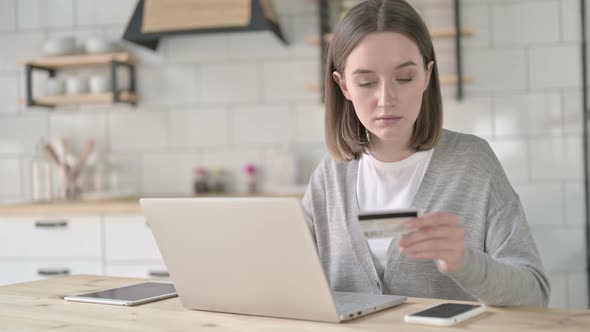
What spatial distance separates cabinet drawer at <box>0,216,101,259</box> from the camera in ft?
11.2

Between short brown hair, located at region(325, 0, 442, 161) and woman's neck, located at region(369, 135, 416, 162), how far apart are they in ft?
0.06

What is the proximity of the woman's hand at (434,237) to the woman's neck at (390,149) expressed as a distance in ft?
1.87

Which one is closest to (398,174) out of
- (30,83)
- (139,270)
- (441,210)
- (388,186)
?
(388,186)

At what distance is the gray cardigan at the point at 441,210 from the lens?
1.55 metres

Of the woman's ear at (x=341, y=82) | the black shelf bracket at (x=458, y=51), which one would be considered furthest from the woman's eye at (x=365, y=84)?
the black shelf bracket at (x=458, y=51)

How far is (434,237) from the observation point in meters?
1.18

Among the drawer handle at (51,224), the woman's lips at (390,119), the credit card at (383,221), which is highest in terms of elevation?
the woman's lips at (390,119)

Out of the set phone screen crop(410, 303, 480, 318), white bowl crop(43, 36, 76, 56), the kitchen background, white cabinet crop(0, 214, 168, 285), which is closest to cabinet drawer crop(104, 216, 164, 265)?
white cabinet crop(0, 214, 168, 285)

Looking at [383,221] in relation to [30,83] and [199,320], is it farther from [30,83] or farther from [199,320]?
[30,83]

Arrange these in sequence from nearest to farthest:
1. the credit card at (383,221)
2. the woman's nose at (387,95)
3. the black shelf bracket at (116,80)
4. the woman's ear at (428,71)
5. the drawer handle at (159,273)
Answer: the credit card at (383,221) < the woman's nose at (387,95) < the woman's ear at (428,71) < the drawer handle at (159,273) < the black shelf bracket at (116,80)

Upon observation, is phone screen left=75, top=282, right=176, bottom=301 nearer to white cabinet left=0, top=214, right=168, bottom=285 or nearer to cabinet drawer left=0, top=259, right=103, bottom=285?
white cabinet left=0, top=214, right=168, bottom=285

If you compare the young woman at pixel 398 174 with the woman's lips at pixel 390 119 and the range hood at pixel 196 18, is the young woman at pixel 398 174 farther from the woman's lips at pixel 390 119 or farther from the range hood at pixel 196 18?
the range hood at pixel 196 18

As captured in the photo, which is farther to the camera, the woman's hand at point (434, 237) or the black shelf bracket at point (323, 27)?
the black shelf bracket at point (323, 27)

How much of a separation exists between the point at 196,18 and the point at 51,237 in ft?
3.95
